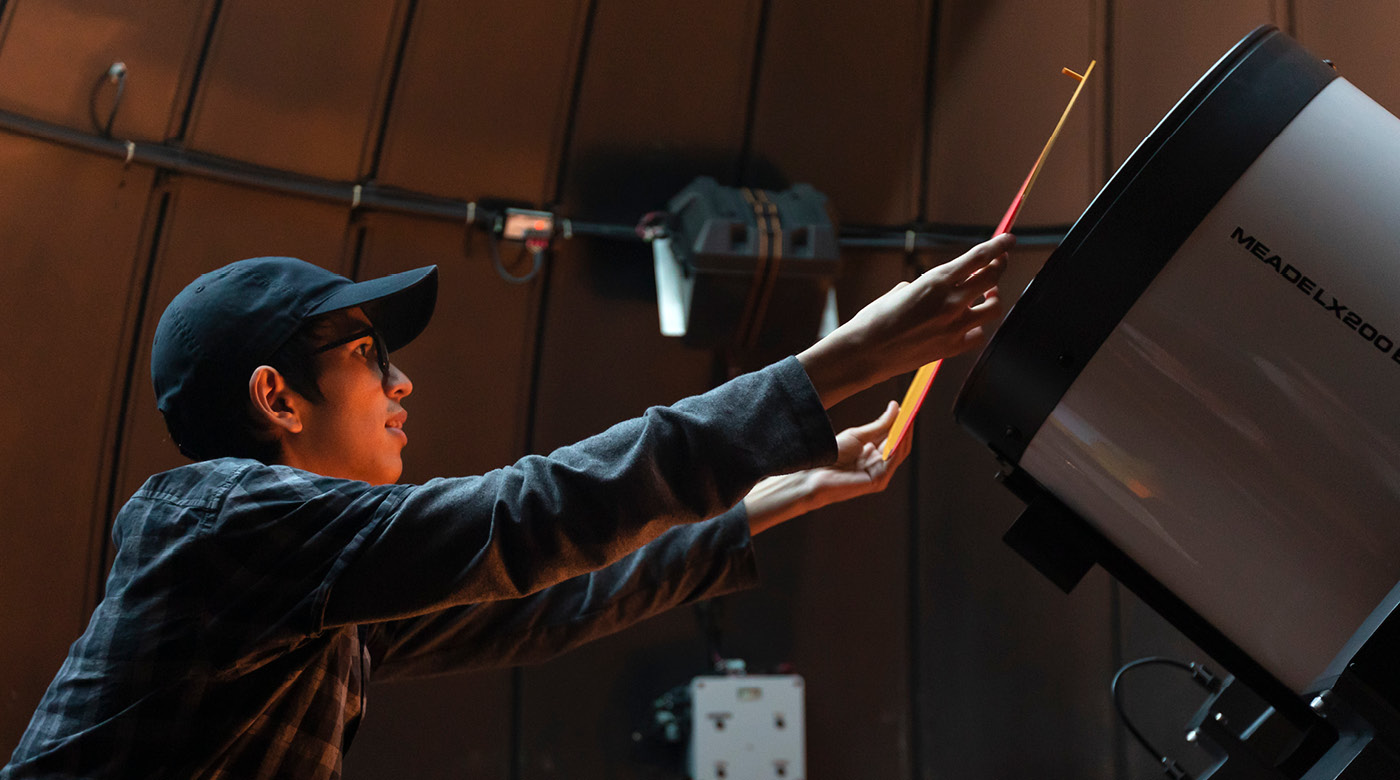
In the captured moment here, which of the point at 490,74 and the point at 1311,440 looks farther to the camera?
the point at 490,74

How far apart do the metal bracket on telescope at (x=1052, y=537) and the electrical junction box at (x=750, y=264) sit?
165cm

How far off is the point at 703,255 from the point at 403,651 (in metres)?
1.52

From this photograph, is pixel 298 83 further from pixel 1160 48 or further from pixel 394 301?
pixel 1160 48

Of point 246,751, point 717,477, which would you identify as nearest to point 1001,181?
point 717,477

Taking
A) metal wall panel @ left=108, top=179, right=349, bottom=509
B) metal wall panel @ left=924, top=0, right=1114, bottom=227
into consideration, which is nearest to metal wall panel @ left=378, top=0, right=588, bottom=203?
metal wall panel @ left=108, top=179, right=349, bottom=509

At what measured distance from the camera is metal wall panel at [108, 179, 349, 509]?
8.68ft

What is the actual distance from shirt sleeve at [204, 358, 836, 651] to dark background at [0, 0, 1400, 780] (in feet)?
5.83

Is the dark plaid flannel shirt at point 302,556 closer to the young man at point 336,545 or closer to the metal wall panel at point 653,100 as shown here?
the young man at point 336,545

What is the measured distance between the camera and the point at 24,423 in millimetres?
2490

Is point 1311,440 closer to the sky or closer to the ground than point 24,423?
closer to the sky

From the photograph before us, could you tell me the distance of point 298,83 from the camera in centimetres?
277

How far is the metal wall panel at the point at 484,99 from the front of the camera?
9.46ft

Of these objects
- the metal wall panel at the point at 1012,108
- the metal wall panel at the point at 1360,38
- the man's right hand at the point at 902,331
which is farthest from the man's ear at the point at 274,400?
the metal wall panel at the point at 1360,38

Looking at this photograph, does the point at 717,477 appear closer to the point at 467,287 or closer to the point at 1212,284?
the point at 1212,284
